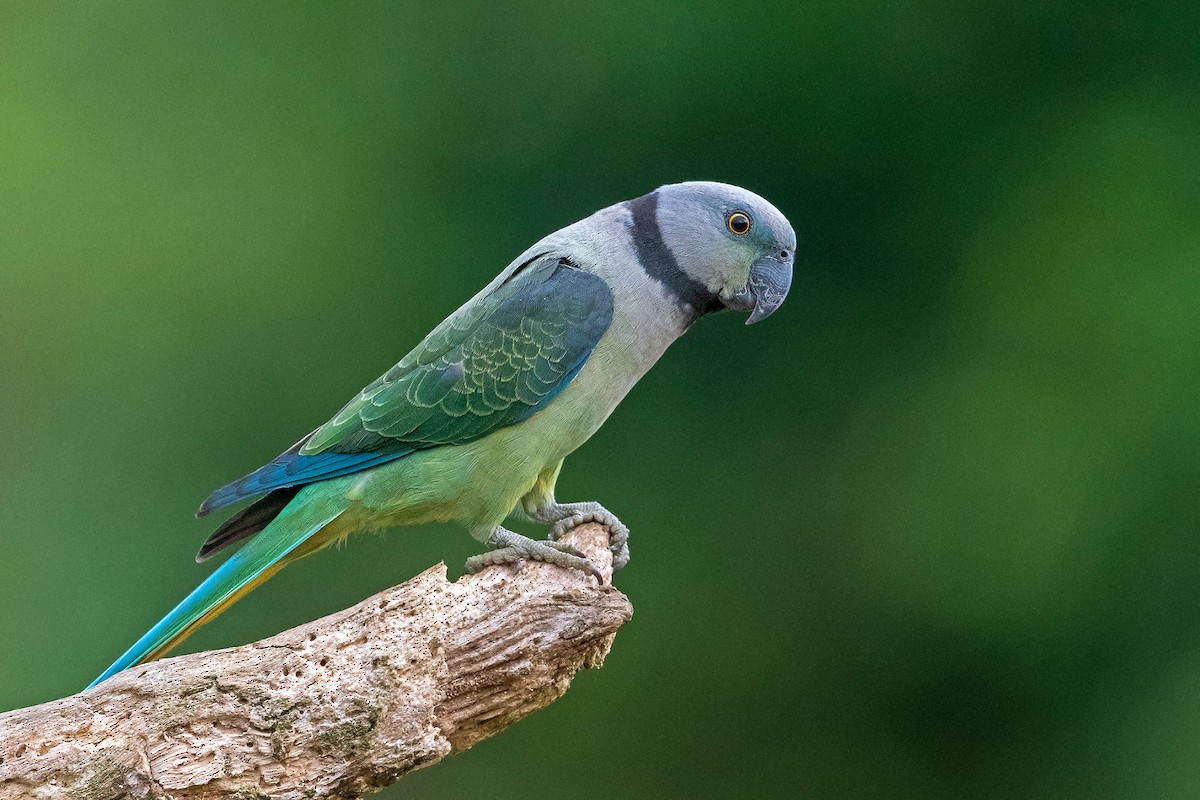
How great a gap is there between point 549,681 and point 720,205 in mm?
1522

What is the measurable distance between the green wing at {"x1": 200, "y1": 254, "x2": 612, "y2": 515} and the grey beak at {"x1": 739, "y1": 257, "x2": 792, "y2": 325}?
46 cm

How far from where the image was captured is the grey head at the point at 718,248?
11.6 ft

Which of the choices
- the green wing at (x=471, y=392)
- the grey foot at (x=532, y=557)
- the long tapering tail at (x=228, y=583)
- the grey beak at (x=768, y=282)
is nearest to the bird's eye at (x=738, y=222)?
the grey beak at (x=768, y=282)

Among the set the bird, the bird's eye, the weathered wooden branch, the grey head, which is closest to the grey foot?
the bird

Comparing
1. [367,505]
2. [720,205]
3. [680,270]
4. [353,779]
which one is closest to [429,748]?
[353,779]

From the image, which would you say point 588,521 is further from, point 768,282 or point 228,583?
point 228,583

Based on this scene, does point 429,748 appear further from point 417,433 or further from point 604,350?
point 604,350

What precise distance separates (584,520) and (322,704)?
1.17 meters

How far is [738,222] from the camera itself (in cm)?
353

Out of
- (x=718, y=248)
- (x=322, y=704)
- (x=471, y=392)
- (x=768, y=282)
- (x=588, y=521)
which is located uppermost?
(x=718, y=248)

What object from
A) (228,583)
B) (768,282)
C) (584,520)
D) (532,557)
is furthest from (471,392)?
(768,282)

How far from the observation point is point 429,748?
2.95 meters

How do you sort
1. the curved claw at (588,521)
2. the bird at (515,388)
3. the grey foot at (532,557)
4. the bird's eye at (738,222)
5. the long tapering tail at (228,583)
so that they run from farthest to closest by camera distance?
the curved claw at (588,521)
the bird's eye at (738,222)
the bird at (515,388)
the grey foot at (532,557)
the long tapering tail at (228,583)

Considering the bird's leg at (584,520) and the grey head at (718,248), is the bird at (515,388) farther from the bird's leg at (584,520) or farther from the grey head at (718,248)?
the bird's leg at (584,520)
